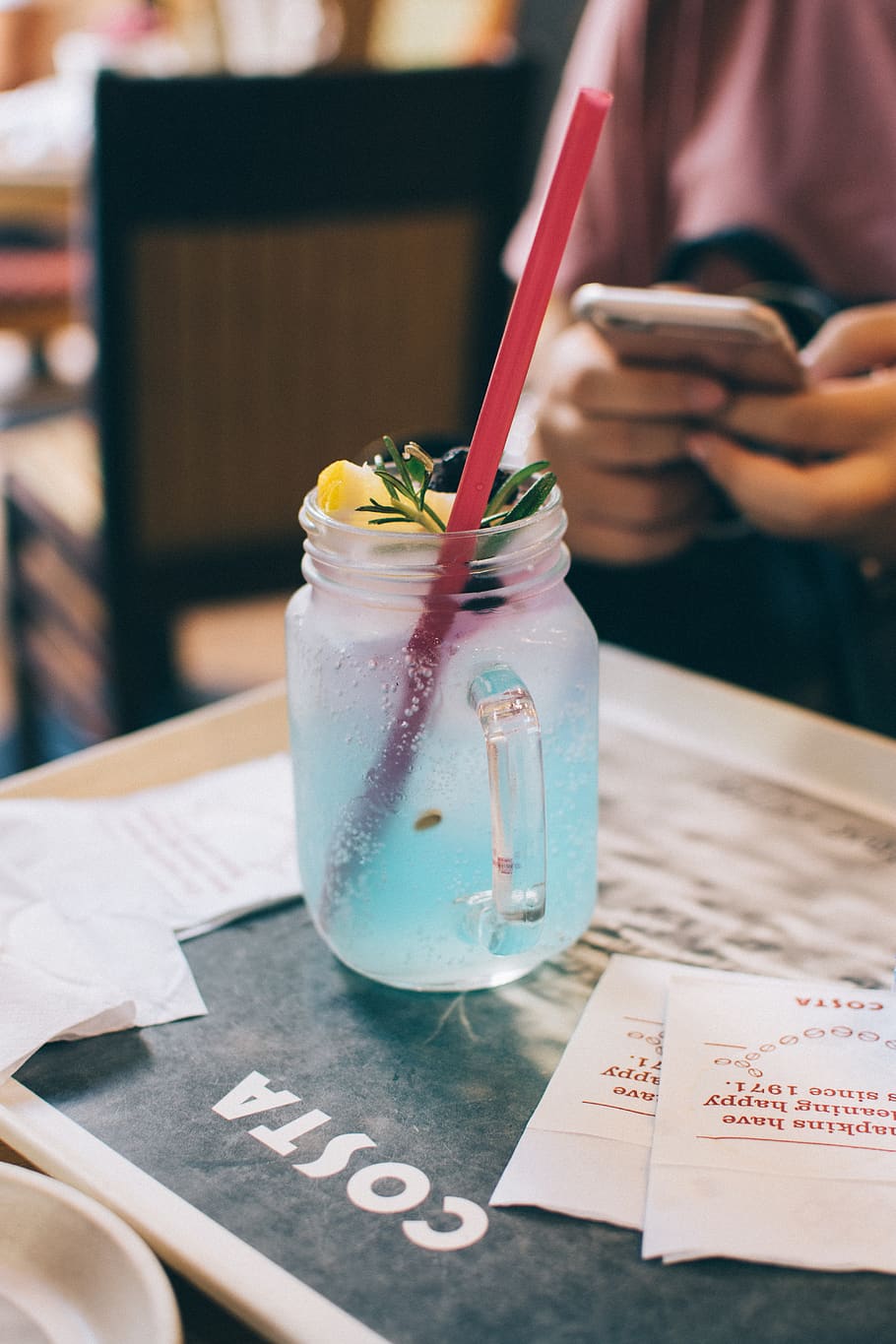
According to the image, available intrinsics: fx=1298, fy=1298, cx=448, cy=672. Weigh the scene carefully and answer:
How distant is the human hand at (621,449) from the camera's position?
87cm

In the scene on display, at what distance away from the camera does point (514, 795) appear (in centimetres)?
Result: 47

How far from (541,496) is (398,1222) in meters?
0.27

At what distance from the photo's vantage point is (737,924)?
602 mm

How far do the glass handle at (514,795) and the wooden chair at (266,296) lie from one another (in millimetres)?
1137

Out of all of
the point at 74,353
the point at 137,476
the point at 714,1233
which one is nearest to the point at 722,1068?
the point at 714,1233

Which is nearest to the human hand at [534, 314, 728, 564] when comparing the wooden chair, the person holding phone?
the person holding phone

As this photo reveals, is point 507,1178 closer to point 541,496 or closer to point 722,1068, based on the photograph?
point 722,1068

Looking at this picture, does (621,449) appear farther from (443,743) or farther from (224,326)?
(224,326)

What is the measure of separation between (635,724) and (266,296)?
1.00m

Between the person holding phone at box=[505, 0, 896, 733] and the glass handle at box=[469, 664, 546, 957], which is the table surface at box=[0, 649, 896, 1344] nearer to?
the person holding phone at box=[505, 0, 896, 733]

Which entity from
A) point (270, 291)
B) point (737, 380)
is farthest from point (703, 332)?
point (270, 291)

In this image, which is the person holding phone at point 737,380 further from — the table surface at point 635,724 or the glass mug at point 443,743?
the glass mug at point 443,743

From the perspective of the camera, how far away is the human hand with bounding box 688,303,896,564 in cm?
84

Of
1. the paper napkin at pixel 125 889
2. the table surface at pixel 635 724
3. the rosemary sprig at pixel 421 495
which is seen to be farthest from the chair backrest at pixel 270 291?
the rosemary sprig at pixel 421 495
